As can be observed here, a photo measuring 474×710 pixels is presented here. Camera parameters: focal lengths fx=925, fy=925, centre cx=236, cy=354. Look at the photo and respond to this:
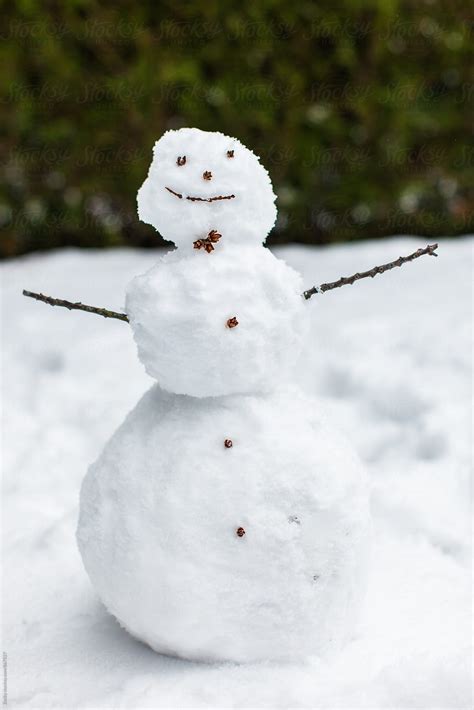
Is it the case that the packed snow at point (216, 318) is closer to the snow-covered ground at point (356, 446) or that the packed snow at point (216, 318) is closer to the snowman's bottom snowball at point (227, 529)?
the snowman's bottom snowball at point (227, 529)

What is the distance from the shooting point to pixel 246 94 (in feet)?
15.2

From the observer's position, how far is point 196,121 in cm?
468

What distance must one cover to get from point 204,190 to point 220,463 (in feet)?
1.78

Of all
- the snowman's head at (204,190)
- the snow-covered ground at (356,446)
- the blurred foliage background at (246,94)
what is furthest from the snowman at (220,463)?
the blurred foliage background at (246,94)

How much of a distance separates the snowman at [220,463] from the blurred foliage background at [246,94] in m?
2.90

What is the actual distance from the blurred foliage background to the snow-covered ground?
0.35m

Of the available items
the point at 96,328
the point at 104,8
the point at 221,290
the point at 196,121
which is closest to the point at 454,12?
the point at 196,121

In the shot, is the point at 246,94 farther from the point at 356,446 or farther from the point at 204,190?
the point at 204,190

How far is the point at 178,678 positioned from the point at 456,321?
2330 mm

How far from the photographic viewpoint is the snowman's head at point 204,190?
→ 1.82 metres

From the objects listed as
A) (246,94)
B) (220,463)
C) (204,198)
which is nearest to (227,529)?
(220,463)

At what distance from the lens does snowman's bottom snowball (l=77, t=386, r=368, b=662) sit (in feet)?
6.01

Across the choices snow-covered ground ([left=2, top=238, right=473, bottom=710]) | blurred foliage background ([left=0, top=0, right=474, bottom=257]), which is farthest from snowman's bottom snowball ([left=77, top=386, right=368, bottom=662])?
blurred foliage background ([left=0, top=0, right=474, bottom=257])

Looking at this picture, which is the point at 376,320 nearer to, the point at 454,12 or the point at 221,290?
the point at 454,12
